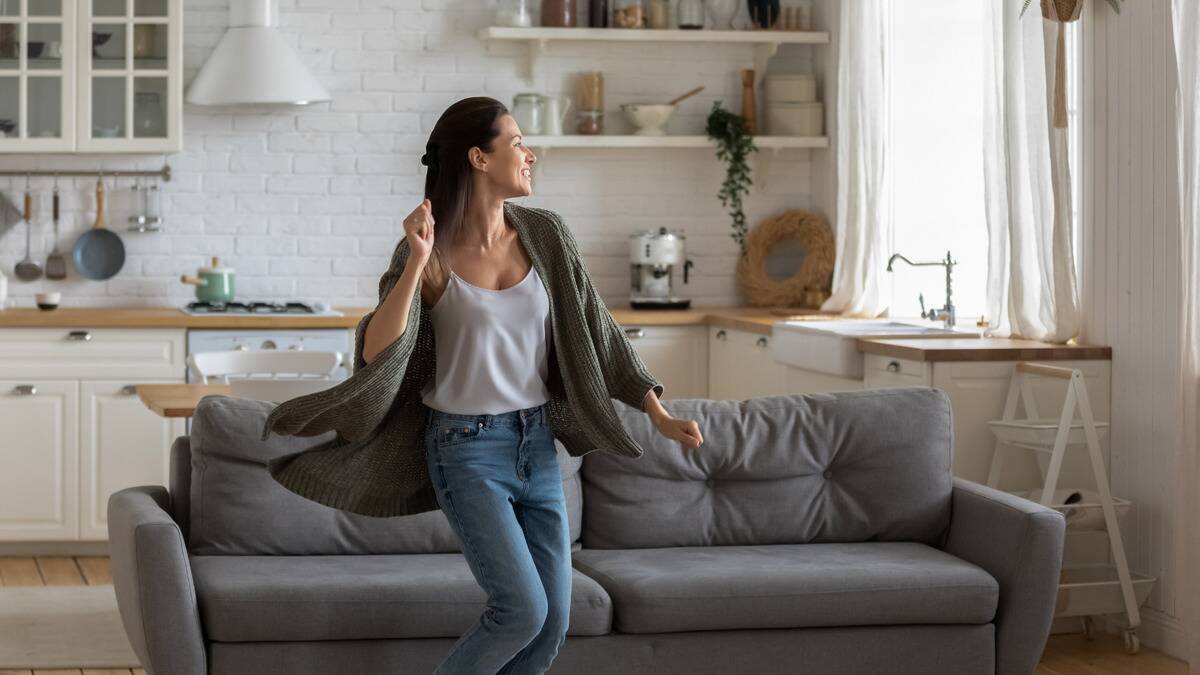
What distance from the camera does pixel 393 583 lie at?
3146mm

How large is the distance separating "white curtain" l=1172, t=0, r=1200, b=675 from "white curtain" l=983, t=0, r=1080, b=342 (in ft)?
1.85

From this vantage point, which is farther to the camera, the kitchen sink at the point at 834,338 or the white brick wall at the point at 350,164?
the white brick wall at the point at 350,164

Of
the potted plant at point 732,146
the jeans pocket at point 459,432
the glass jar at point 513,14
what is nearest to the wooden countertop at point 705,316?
the potted plant at point 732,146

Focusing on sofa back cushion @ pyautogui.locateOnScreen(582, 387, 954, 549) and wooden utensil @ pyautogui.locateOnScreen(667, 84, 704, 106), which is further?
wooden utensil @ pyautogui.locateOnScreen(667, 84, 704, 106)

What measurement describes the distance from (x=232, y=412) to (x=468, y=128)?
114cm

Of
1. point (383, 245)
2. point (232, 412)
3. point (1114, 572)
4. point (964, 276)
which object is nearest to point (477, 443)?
point (232, 412)

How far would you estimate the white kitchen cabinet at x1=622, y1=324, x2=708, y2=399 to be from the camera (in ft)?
20.3

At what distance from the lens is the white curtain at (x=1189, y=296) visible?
391 centimetres

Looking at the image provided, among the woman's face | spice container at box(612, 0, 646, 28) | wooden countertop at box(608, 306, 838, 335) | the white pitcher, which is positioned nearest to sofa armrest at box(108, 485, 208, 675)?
the woman's face

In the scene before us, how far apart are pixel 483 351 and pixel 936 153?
3.62 meters

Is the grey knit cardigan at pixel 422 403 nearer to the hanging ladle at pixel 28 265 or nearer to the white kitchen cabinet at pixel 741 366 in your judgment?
the white kitchen cabinet at pixel 741 366

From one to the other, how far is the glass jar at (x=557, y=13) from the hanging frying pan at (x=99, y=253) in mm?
1966

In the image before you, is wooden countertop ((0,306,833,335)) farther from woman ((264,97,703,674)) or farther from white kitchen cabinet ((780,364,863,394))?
woman ((264,97,703,674))

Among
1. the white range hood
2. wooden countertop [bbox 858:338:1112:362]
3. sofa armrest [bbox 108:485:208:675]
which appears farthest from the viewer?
the white range hood
